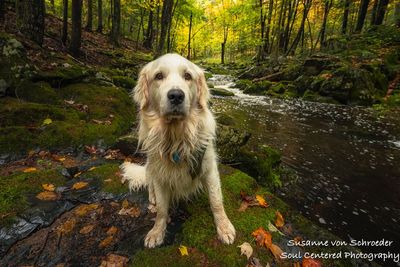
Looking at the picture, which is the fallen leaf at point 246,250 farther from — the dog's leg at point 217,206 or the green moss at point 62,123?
the green moss at point 62,123

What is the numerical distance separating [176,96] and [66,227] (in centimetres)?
191

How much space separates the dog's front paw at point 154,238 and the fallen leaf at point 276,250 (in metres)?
1.19

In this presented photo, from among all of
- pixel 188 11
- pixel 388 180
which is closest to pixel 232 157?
pixel 388 180

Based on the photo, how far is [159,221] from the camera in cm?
272

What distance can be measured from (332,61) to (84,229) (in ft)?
55.0

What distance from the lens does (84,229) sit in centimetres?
272

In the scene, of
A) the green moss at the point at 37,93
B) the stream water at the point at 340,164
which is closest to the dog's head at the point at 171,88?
the stream water at the point at 340,164

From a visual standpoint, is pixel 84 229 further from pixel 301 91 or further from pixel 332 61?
pixel 332 61

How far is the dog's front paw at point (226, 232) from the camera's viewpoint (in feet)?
8.62

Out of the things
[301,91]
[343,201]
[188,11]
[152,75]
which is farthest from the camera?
→ [188,11]

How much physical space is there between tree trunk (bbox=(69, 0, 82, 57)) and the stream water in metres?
6.63

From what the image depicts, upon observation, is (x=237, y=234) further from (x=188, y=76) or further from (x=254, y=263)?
(x=188, y=76)

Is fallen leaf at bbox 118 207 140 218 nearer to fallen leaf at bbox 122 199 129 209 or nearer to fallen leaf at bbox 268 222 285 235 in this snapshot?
fallen leaf at bbox 122 199 129 209

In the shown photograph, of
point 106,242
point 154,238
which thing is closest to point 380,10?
point 154,238
